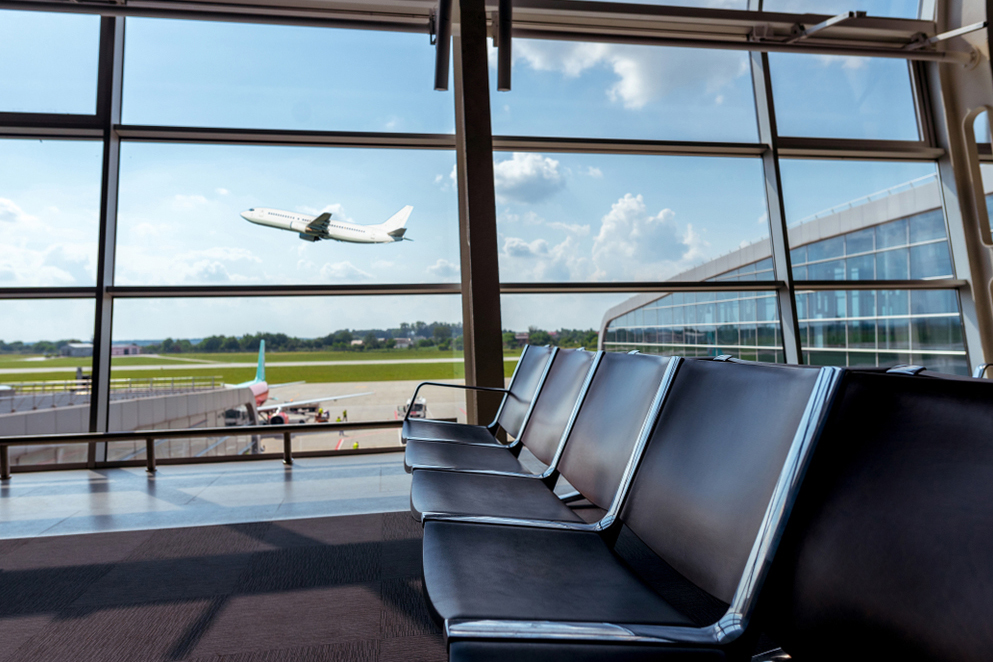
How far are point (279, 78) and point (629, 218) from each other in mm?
2891

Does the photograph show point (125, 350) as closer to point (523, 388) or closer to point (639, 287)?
point (523, 388)

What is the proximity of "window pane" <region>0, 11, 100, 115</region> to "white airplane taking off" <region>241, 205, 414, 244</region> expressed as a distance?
132 cm

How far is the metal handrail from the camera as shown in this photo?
141 inches

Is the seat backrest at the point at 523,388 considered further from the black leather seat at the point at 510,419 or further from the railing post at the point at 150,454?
the railing post at the point at 150,454

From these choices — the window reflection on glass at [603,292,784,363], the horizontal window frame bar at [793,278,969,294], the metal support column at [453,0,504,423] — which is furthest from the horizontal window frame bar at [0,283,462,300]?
the horizontal window frame bar at [793,278,969,294]

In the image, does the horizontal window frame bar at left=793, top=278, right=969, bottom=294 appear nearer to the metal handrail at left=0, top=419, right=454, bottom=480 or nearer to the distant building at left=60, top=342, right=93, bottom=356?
the metal handrail at left=0, top=419, right=454, bottom=480

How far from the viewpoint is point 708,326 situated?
185 inches

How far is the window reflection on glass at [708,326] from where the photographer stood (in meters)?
4.61

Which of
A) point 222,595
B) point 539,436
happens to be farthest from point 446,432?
point 222,595

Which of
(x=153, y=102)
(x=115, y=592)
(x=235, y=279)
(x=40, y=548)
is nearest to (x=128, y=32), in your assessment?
(x=153, y=102)

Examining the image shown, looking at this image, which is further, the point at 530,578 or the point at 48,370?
the point at 48,370

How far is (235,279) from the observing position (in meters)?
4.00

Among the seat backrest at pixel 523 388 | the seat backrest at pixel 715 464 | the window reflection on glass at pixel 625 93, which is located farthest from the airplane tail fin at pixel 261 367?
the seat backrest at pixel 715 464

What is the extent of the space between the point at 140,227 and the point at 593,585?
13.7ft
